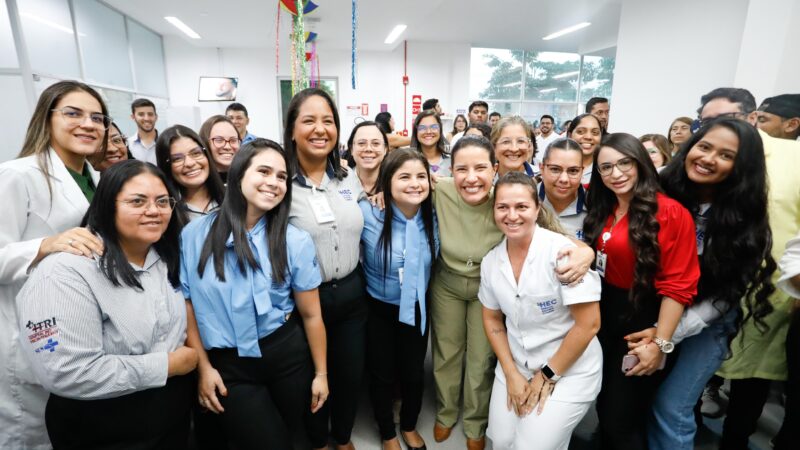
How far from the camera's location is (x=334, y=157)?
1.99 m

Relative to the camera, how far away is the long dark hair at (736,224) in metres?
1.54

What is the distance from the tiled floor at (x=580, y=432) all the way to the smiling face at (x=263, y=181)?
5.08 feet

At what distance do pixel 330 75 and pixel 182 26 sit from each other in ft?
11.4

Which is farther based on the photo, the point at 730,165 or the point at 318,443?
the point at 318,443

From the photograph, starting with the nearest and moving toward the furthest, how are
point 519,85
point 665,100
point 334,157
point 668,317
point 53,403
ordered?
point 53,403
point 668,317
point 334,157
point 665,100
point 519,85

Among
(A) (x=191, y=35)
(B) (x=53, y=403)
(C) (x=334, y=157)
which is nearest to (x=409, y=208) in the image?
(C) (x=334, y=157)

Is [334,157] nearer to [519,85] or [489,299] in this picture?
[489,299]

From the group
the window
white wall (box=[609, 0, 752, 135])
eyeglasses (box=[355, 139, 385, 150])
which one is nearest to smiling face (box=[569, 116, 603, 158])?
eyeglasses (box=[355, 139, 385, 150])

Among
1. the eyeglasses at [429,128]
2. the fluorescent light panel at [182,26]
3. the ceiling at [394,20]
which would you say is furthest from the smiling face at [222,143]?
the fluorescent light panel at [182,26]

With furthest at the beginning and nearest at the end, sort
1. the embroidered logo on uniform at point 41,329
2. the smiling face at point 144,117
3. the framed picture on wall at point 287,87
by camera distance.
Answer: the framed picture on wall at point 287,87
the smiling face at point 144,117
the embroidered logo on uniform at point 41,329

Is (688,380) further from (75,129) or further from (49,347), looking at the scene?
(75,129)

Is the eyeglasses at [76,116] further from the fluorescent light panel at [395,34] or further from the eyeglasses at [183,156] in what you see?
the fluorescent light panel at [395,34]

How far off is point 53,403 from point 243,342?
652 mm

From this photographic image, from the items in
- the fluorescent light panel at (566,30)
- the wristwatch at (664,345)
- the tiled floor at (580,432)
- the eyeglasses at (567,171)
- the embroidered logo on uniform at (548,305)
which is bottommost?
the tiled floor at (580,432)
